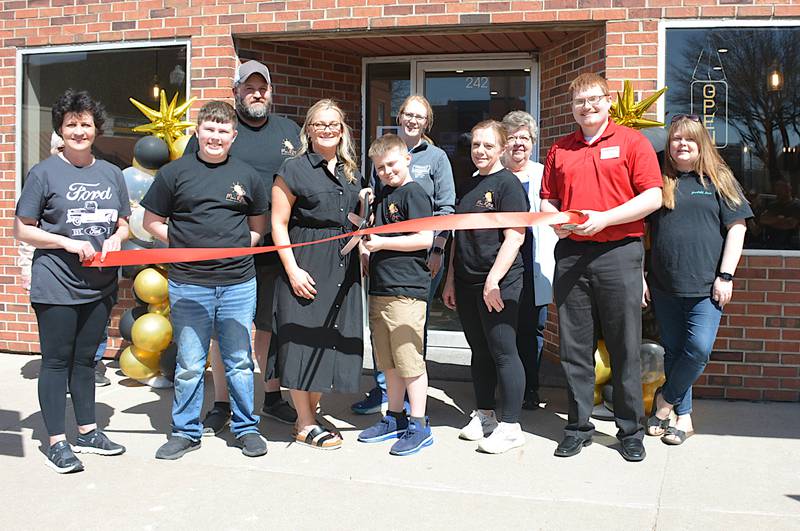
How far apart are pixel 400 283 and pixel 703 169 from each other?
5.95ft

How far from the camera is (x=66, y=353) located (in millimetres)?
4398

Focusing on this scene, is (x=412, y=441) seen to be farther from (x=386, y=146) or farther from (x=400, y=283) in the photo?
(x=386, y=146)

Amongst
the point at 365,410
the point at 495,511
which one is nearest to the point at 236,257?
the point at 365,410

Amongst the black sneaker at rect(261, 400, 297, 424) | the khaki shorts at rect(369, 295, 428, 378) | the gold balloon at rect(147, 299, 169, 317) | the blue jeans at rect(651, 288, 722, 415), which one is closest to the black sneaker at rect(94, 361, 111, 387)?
the gold balloon at rect(147, 299, 169, 317)

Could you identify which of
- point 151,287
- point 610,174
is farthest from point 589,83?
point 151,287

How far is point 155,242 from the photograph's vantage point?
608cm

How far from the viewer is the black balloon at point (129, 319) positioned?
21.0ft

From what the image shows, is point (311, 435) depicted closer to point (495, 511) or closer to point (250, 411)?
point (250, 411)

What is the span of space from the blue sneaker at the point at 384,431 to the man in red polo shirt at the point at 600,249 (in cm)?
93

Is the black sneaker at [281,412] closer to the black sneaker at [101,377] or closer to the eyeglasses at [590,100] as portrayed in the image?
the black sneaker at [101,377]

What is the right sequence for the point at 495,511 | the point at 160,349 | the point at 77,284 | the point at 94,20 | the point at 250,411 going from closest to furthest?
the point at 495,511 → the point at 77,284 → the point at 250,411 → the point at 160,349 → the point at 94,20

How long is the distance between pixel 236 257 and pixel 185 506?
4.46 ft

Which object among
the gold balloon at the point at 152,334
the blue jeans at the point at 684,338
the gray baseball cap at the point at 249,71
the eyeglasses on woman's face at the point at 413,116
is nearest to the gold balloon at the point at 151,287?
the gold balloon at the point at 152,334

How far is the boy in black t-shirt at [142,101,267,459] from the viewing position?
4.47 meters
